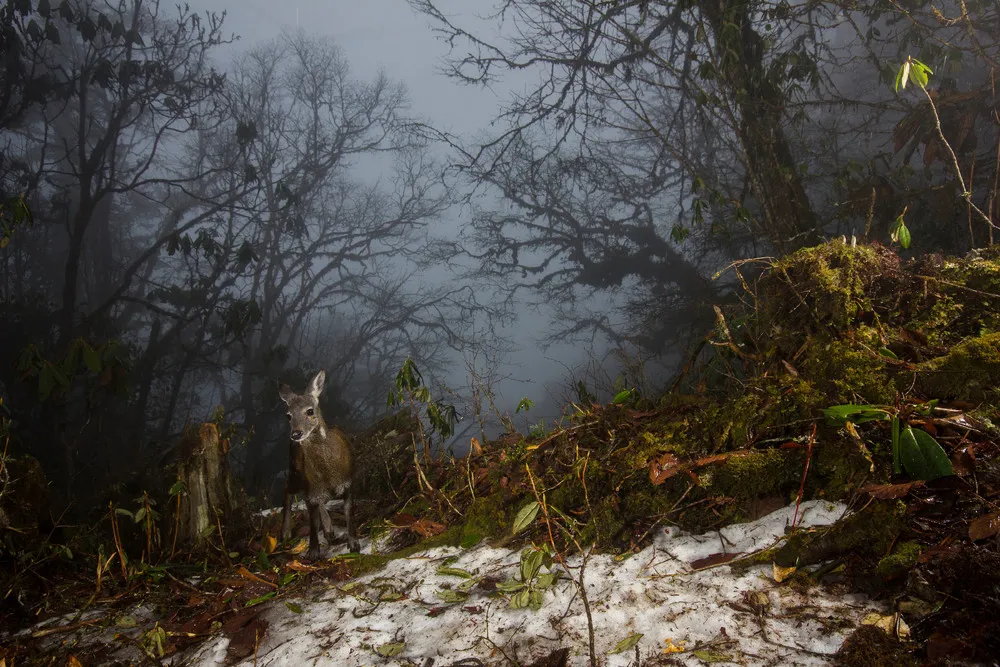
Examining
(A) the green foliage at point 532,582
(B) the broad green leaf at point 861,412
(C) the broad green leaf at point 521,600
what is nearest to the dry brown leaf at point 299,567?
(A) the green foliage at point 532,582

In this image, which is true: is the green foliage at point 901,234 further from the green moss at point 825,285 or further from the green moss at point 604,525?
the green moss at point 604,525

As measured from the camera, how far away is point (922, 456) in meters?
1.21

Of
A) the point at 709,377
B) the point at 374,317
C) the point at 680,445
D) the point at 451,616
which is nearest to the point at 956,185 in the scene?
the point at 709,377

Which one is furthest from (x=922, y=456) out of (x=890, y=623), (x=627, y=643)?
(x=627, y=643)

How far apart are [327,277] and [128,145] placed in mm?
5463

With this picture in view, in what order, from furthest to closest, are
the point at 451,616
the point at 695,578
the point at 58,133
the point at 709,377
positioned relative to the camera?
the point at 58,133, the point at 709,377, the point at 451,616, the point at 695,578

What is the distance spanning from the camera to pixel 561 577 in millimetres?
1604

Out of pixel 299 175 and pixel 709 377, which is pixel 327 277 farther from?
pixel 709 377

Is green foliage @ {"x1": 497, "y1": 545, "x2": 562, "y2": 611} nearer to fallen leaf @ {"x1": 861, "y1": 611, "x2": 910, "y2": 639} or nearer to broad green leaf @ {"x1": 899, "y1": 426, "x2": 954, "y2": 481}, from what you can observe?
fallen leaf @ {"x1": 861, "y1": 611, "x2": 910, "y2": 639}

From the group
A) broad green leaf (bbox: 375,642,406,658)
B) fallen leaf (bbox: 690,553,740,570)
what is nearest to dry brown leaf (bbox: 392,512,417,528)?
broad green leaf (bbox: 375,642,406,658)

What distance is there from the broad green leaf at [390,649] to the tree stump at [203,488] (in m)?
1.77

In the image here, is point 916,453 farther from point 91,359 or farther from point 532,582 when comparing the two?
point 91,359

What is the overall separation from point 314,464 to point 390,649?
127 centimetres

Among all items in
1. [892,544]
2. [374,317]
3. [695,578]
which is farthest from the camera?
[374,317]
